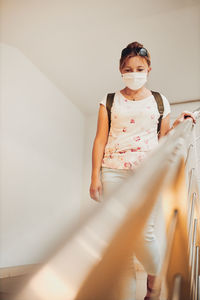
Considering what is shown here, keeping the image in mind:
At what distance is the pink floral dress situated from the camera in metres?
1.05

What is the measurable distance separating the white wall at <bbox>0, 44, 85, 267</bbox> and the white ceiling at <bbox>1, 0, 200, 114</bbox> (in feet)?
0.91

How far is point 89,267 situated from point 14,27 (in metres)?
3.27

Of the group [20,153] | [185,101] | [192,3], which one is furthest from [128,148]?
[185,101]

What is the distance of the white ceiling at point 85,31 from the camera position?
273 cm

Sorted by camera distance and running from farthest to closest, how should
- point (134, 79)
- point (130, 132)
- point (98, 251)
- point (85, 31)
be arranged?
1. point (85, 31)
2. point (134, 79)
3. point (130, 132)
4. point (98, 251)

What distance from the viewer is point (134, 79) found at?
1.23 metres

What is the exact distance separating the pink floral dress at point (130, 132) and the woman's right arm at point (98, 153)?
2cm

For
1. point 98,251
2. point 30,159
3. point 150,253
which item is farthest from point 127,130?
point 30,159

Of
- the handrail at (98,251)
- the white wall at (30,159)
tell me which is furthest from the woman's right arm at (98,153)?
the white wall at (30,159)

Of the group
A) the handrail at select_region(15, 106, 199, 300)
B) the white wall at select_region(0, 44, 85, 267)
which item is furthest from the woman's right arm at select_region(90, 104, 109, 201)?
the white wall at select_region(0, 44, 85, 267)

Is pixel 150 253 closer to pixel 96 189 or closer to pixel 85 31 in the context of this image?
pixel 96 189

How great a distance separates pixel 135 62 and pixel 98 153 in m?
0.39

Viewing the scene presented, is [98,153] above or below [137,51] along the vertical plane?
below

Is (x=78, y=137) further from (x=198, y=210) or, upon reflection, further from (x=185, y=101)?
(x=198, y=210)
